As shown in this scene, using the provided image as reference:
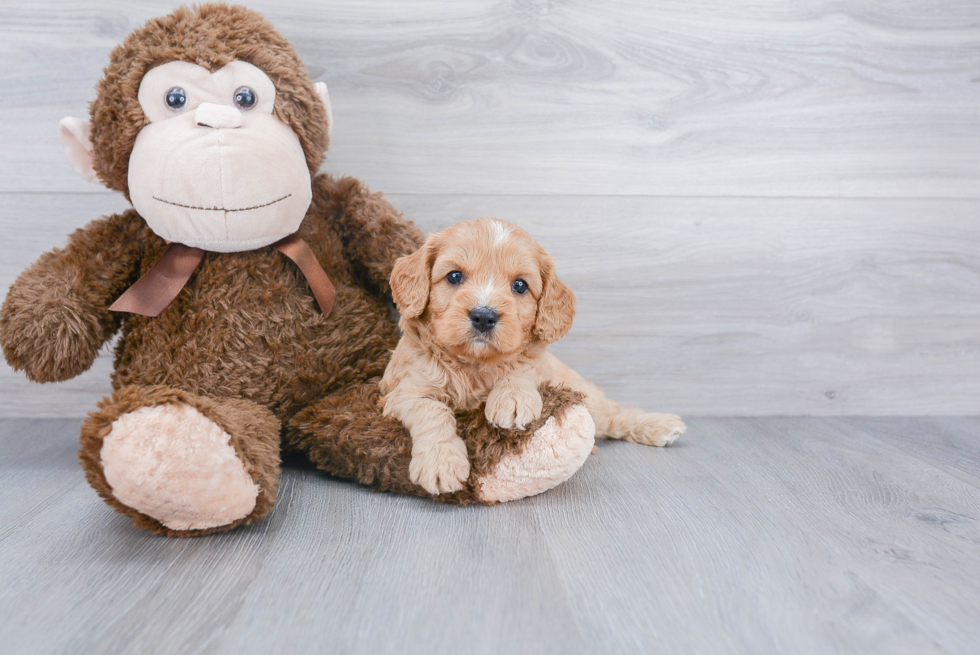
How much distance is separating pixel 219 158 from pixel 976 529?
1621mm

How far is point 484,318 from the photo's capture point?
3.91ft

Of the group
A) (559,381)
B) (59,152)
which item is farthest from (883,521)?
(59,152)

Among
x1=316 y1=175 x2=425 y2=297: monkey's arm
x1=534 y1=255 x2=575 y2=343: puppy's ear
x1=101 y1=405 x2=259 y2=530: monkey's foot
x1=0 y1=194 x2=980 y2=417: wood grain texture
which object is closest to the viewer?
x1=101 y1=405 x2=259 y2=530: monkey's foot

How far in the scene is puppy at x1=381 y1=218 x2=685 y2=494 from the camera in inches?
47.6

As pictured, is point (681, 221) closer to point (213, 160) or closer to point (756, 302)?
point (756, 302)

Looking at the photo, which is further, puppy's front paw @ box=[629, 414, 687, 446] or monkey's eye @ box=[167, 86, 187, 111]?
puppy's front paw @ box=[629, 414, 687, 446]

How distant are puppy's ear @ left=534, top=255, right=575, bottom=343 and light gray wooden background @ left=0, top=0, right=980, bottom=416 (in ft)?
1.74

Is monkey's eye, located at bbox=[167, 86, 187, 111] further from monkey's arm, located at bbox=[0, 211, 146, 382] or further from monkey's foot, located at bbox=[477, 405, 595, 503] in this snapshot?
monkey's foot, located at bbox=[477, 405, 595, 503]

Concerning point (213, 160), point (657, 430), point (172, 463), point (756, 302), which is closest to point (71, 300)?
point (213, 160)

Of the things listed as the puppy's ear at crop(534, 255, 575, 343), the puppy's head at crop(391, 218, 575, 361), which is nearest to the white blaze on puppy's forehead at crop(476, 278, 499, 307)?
the puppy's head at crop(391, 218, 575, 361)

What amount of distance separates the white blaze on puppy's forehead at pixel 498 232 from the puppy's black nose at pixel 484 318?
149 mm

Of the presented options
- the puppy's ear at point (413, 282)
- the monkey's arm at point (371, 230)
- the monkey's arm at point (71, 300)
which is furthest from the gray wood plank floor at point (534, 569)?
the monkey's arm at point (371, 230)

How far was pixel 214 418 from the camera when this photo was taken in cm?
108

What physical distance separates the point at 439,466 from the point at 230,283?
0.62m
